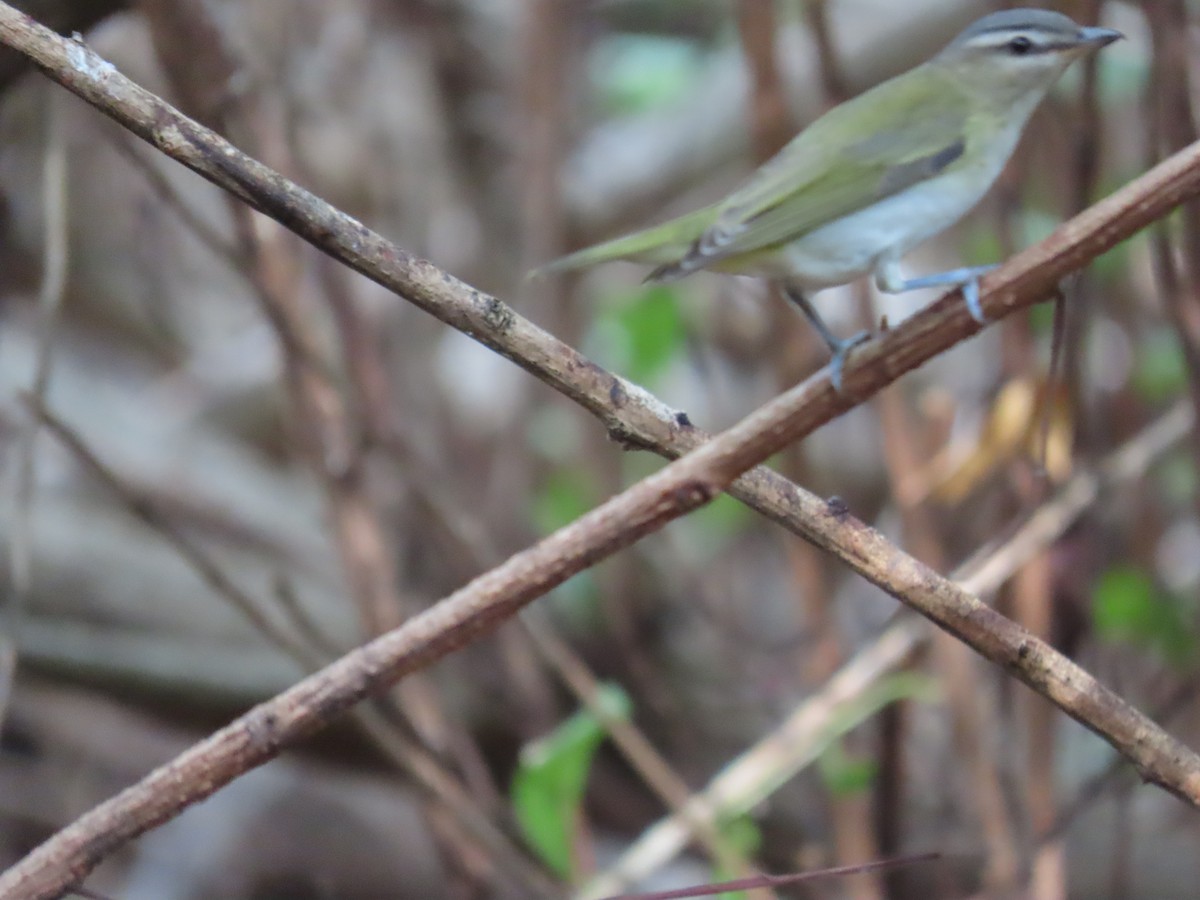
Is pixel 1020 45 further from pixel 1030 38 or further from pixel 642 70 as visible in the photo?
pixel 642 70

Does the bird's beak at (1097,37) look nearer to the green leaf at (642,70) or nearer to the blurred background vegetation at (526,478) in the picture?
the blurred background vegetation at (526,478)

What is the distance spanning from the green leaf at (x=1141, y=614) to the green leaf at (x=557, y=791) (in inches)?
49.0

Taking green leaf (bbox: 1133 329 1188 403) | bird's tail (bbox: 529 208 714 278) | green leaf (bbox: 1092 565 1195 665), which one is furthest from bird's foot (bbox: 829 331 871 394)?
green leaf (bbox: 1133 329 1188 403)

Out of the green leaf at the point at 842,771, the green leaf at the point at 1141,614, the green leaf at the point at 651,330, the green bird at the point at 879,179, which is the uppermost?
the green leaf at the point at 651,330

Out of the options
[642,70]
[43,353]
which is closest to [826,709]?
[43,353]

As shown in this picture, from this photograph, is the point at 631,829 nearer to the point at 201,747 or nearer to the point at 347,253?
the point at 201,747

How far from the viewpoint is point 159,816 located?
41.9 inches

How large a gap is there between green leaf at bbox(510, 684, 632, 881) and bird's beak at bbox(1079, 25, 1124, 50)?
1.12m

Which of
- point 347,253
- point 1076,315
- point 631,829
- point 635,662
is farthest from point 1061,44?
point 631,829

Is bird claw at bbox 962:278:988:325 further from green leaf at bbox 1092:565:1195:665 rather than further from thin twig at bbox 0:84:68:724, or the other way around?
green leaf at bbox 1092:565:1195:665

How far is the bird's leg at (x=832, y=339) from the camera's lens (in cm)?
106

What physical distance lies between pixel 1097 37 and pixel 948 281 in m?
0.54

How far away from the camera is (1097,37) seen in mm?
1512

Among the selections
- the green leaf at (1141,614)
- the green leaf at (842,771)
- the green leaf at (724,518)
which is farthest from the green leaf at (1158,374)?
the green leaf at (842,771)
